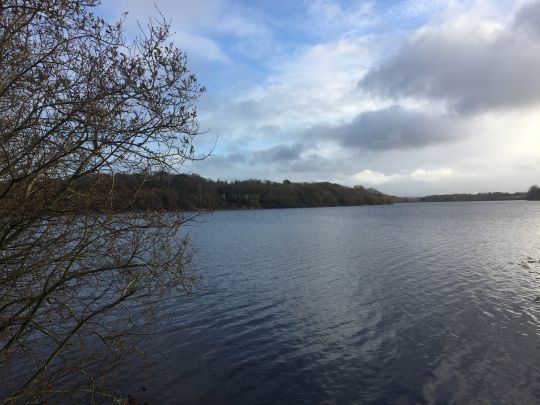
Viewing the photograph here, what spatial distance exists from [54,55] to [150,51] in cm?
139

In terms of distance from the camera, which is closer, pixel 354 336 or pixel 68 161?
pixel 68 161

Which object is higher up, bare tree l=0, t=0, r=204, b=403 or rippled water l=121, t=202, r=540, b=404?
bare tree l=0, t=0, r=204, b=403

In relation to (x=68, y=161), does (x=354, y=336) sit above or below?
below

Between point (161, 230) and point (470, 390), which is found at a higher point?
point (161, 230)

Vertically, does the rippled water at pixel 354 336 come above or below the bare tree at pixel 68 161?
below

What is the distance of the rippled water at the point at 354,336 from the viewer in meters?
11.1

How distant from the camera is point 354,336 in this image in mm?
15039

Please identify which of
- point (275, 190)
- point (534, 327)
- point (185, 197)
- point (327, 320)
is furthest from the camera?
point (275, 190)

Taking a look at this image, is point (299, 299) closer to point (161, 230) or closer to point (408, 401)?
point (408, 401)

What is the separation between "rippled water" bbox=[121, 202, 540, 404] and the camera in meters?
11.1

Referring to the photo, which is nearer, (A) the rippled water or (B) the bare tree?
(B) the bare tree

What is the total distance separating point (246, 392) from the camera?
439 inches

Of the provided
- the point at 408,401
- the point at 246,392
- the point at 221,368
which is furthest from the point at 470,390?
the point at 221,368

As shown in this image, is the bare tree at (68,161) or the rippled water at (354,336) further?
the rippled water at (354,336)
